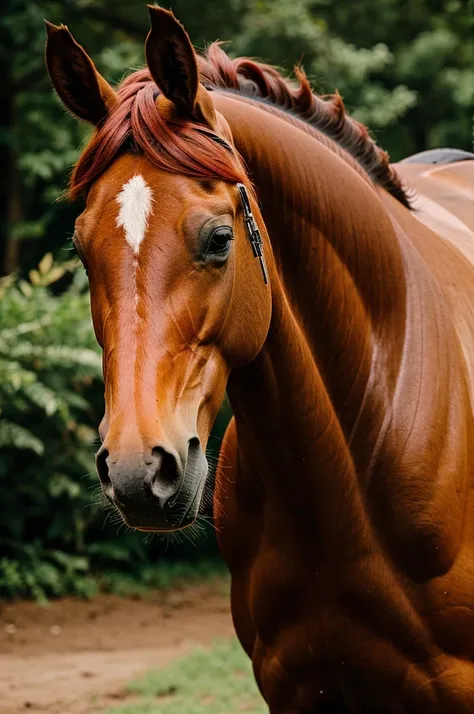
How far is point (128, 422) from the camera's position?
6.90 feet

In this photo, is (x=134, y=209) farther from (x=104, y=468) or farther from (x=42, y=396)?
(x=42, y=396)

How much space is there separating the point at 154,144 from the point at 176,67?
0.20m

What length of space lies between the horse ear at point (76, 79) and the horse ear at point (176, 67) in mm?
164

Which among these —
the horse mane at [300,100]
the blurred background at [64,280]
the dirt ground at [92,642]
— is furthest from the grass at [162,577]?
the horse mane at [300,100]

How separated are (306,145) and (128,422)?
3.85 ft

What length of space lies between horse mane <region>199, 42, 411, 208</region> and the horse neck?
0.15m

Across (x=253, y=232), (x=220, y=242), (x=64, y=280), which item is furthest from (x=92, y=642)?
(x=220, y=242)

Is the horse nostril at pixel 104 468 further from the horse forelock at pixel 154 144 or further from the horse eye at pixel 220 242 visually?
the horse forelock at pixel 154 144

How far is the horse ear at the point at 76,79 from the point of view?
2.48 metres

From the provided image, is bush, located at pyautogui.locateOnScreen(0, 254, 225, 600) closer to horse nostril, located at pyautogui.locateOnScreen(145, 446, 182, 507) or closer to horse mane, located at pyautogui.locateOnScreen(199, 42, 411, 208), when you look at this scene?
horse mane, located at pyautogui.locateOnScreen(199, 42, 411, 208)

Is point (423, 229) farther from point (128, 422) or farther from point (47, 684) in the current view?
point (47, 684)

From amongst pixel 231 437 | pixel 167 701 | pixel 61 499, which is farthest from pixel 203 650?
pixel 231 437

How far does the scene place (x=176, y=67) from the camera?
2412mm

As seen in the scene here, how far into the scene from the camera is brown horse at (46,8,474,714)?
2.27 m
